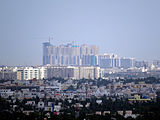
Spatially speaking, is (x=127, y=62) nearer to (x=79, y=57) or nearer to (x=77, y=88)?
(x=79, y=57)

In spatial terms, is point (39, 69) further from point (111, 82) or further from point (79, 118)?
point (79, 118)

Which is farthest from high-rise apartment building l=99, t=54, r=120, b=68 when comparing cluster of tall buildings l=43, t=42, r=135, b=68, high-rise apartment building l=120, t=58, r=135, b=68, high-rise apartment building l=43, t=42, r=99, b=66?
high-rise apartment building l=43, t=42, r=99, b=66

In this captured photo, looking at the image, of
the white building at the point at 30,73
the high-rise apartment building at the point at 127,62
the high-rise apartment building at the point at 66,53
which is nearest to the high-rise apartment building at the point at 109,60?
the high-rise apartment building at the point at 127,62

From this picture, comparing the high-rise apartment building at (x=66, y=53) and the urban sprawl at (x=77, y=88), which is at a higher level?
the high-rise apartment building at (x=66, y=53)

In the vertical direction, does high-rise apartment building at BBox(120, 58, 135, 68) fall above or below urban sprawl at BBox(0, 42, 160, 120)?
above

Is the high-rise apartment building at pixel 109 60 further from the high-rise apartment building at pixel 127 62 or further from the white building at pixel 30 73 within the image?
the white building at pixel 30 73

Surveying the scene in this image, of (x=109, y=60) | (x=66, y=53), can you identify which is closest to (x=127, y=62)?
(x=109, y=60)

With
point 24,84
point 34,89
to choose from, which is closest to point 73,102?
point 34,89

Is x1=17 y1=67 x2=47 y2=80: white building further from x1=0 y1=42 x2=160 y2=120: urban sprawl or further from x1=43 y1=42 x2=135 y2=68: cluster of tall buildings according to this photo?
x1=43 y1=42 x2=135 y2=68: cluster of tall buildings

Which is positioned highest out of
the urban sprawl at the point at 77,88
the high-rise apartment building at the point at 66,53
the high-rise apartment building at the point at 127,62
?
the high-rise apartment building at the point at 66,53
